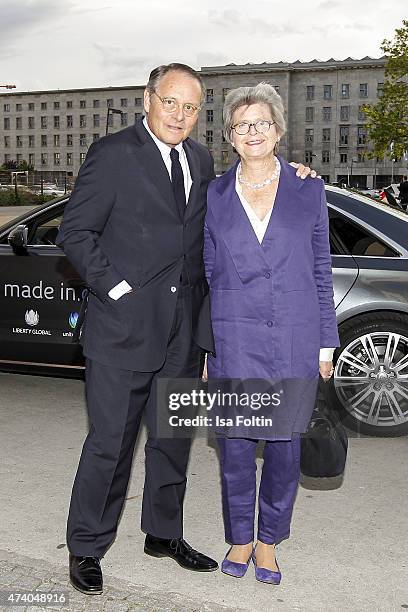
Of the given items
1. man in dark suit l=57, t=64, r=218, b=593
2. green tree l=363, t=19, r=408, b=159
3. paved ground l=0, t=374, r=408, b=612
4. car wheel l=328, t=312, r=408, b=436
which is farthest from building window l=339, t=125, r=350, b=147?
man in dark suit l=57, t=64, r=218, b=593

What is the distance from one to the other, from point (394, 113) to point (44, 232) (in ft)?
89.8

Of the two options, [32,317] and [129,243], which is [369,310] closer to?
[32,317]

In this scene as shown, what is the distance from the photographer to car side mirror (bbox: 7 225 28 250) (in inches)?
230

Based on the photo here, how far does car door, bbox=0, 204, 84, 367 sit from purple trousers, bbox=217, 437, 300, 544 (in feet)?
8.95

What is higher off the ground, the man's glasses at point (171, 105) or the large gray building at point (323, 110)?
the large gray building at point (323, 110)

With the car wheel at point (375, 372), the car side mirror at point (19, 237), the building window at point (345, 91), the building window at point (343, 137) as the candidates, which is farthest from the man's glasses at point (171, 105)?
the building window at point (345, 91)

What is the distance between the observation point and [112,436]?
340 centimetres

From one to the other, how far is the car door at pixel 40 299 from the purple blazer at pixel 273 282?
2739 mm

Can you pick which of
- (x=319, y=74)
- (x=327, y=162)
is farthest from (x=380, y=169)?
(x=319, y=74)

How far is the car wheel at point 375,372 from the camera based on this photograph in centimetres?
552

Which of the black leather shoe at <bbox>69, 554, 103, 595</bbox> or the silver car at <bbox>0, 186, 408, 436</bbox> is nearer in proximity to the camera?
the black leather shoe at <bbox>69, 554, 103, 595</bbox>

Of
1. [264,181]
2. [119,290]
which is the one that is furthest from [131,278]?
[264,181]

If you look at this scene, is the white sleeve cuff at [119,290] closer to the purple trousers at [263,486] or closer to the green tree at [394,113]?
A: the purple trousers at [263,486]

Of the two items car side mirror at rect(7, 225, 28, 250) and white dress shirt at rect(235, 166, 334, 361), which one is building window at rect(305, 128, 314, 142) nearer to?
car side mirror at rect(7, 225, 28, 250)
